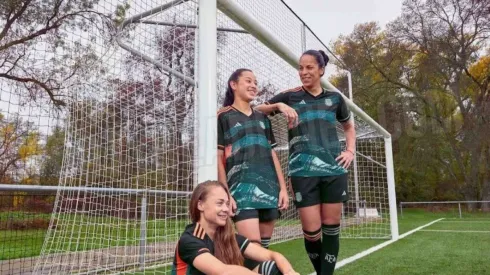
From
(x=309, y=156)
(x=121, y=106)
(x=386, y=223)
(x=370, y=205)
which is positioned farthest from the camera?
(x=370, y=205)

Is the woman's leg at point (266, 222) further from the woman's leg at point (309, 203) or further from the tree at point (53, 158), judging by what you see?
the tree at point (53, 158)

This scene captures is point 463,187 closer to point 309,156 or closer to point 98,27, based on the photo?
point 98,27

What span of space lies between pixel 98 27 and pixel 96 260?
502 centimetres

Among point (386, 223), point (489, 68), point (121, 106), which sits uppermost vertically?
point (489, 68)

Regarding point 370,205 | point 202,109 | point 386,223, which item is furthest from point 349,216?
point 202,109

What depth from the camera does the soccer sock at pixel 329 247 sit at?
240cm

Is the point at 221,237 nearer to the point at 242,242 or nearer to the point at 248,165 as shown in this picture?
the point at 242,242

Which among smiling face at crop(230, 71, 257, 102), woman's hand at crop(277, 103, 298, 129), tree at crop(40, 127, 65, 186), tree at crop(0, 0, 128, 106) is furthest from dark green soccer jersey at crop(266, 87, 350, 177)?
tree at crop(40, 127, 65, 186)

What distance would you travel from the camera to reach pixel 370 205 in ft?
35.1

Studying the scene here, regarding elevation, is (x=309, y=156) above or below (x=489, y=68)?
below

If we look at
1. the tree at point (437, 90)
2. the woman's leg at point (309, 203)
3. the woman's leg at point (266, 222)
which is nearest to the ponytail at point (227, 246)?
the woman's leg at point (266, 222)

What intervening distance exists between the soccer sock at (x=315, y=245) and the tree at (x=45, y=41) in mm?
5212

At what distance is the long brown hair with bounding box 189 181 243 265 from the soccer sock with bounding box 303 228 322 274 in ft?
2.45

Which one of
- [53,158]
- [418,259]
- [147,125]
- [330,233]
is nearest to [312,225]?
[330,233]
